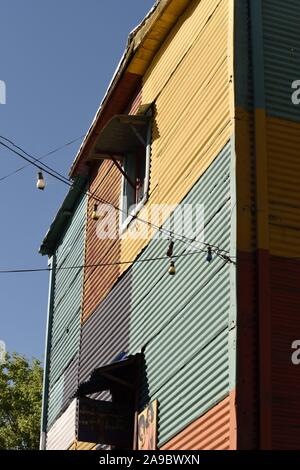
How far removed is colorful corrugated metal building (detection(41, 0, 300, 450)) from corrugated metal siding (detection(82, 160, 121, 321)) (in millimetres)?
54

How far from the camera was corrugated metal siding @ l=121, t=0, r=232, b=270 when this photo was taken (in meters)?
15.5

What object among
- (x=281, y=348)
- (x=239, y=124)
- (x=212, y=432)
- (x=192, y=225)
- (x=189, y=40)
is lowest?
(x=212, y=432)

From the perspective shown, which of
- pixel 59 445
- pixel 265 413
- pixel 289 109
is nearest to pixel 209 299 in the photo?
pixel 265 413

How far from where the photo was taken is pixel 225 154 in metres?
14.7

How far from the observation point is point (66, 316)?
22375 millimetres

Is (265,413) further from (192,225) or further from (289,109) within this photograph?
(289,109)

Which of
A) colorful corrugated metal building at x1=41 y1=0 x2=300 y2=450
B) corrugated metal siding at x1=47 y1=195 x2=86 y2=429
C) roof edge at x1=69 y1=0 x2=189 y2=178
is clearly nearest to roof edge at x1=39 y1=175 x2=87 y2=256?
corrugated metal siding at x1=47 y1=195 x2=86 y2=429

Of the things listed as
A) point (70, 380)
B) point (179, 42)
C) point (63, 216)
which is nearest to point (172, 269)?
point (179, 42)

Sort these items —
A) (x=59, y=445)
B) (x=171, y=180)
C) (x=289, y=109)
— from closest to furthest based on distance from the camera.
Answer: (x=289, y=109) → (x=171, y=180) → (x=59, y=445)

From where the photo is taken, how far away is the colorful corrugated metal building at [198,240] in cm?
1305

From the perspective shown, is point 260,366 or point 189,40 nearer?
point 260,366

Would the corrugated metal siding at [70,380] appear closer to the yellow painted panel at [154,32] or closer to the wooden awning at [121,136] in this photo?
the wooden awning at [121,136]

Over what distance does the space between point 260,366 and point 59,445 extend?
9.37m

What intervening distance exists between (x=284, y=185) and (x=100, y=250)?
671cm
